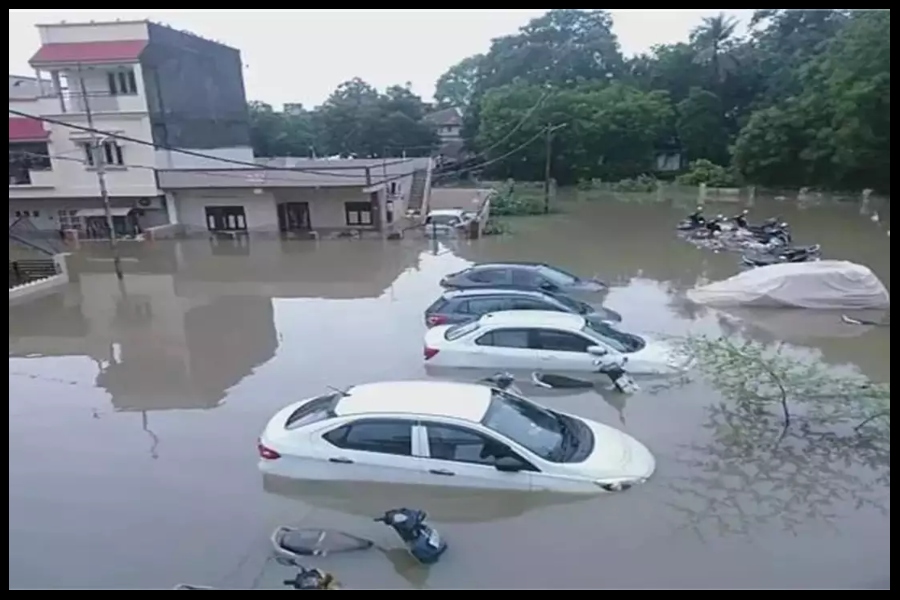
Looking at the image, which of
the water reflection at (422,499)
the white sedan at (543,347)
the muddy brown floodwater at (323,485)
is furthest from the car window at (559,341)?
the water reflection at (422,499)

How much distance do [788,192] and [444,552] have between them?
113 ft

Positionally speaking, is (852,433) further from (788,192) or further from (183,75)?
(788,192)

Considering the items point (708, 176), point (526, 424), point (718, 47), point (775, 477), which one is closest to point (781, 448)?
point (775, 477)

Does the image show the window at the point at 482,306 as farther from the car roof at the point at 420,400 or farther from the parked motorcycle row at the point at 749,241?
the parked motorcycle row at the point at 749,241

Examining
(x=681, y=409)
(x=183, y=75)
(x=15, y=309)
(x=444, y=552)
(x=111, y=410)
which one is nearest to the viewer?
(x=444, y=552)

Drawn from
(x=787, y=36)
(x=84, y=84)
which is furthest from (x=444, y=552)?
(x=787, y=36)

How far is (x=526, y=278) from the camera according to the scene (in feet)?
49.3

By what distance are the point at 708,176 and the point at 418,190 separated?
17.3 metres

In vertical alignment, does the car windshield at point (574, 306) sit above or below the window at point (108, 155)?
below

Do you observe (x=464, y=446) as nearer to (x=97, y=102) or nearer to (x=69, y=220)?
(x=97, y=102)

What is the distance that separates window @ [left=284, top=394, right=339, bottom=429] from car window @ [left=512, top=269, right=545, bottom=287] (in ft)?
25.1

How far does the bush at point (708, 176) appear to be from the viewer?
3750 cm

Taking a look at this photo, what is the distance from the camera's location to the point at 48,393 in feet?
36.4

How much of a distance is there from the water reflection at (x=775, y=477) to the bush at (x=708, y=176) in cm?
3154
